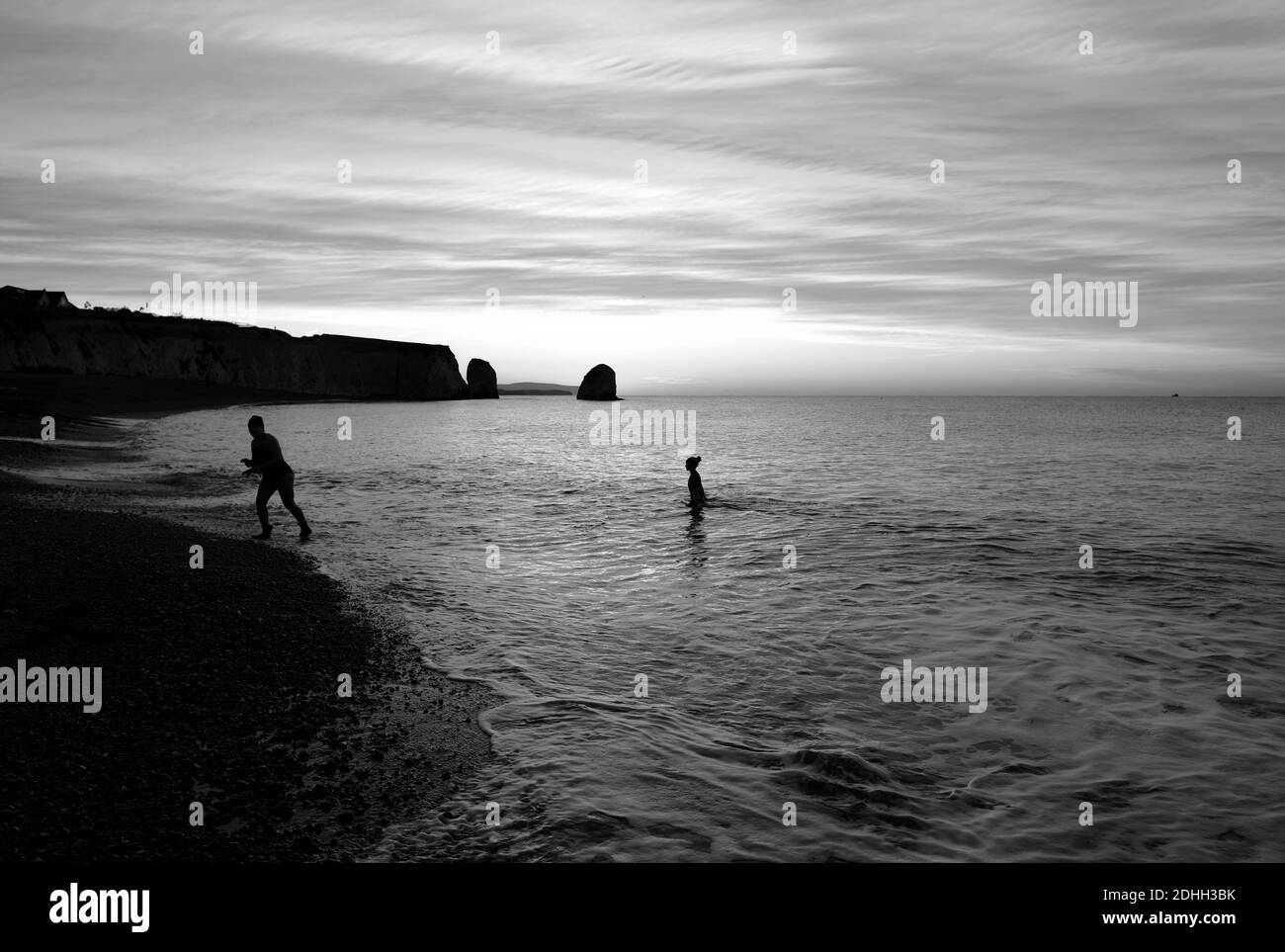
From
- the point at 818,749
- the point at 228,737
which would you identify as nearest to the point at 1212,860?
the point at 818,749

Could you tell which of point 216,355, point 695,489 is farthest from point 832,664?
point 216,355

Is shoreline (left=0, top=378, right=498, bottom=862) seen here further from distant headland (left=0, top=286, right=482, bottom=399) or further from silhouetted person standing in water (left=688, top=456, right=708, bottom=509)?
distant headland (left=0, top=286, right=482, bottom=399)

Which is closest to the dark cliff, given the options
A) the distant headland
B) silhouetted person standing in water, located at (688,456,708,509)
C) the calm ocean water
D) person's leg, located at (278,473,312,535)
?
the distant headland

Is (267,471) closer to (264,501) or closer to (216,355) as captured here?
(264,501)

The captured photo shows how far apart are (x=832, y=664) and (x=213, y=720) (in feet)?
23.1

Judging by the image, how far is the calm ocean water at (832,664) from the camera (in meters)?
5.96

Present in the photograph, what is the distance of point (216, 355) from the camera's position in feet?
381

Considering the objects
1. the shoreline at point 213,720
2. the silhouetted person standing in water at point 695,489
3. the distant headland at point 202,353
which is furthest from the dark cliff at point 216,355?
the shoreline at point 213,720

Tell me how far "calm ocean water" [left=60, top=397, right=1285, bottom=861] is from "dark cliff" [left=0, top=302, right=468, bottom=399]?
294 feet

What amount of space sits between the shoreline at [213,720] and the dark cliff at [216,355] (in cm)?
10537

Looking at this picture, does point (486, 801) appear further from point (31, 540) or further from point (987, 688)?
point (31, 540)
